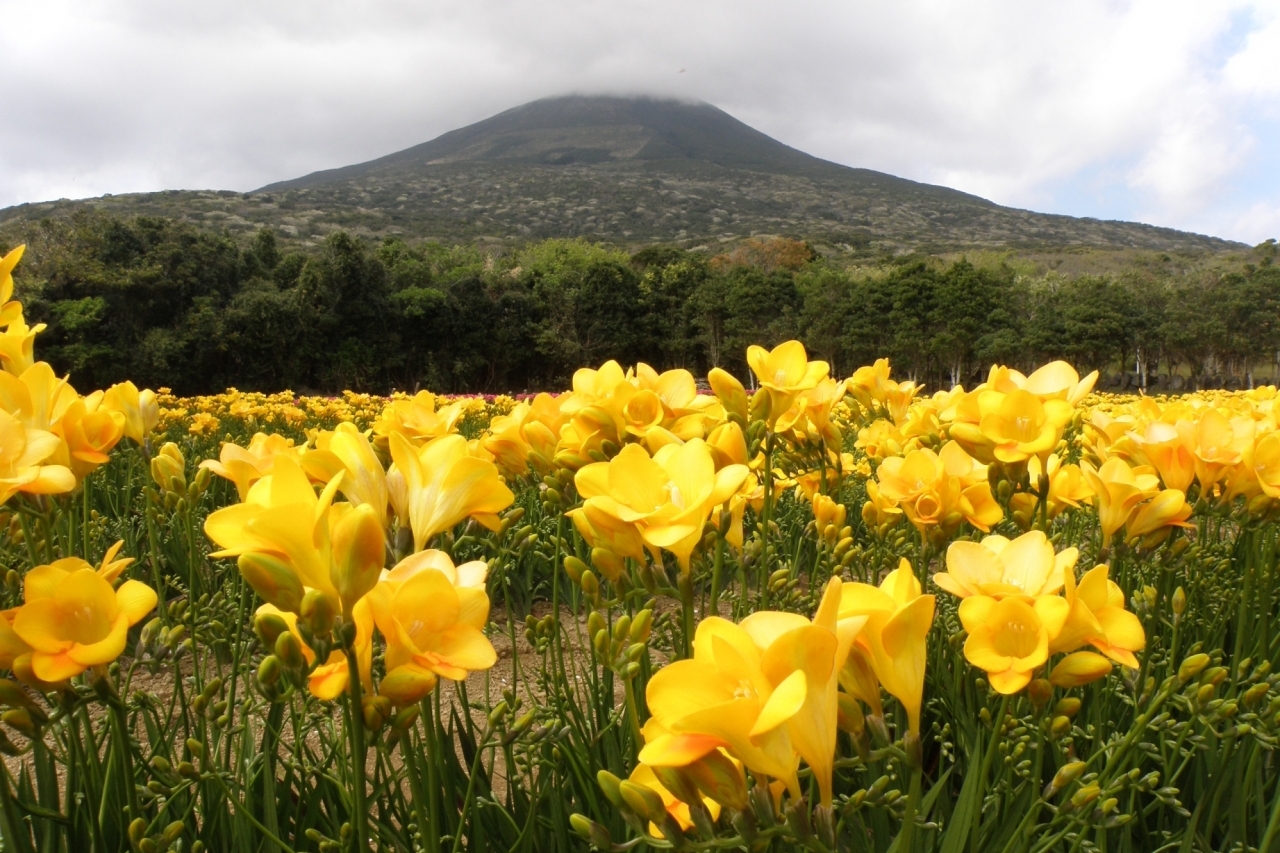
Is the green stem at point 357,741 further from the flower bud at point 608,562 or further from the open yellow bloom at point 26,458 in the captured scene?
the open yellow bloom at point 26,458

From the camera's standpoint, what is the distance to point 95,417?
A: 150 cm

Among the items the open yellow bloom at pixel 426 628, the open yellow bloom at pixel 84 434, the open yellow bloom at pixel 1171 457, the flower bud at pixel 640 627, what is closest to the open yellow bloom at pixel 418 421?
the open yellow bloom at pixel 84 434

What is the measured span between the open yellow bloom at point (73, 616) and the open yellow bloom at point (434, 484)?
0.35 metres

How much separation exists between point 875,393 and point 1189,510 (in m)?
1.74

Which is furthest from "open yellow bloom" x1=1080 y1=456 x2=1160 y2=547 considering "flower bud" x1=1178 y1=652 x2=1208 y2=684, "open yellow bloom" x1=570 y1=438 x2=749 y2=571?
"open yellow bloom" x1=570 y1=438 x2=749 y2=571

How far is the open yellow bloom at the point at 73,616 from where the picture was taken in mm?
842

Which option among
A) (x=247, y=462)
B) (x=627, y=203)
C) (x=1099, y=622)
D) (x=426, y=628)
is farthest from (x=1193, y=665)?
(x=627, y=203)

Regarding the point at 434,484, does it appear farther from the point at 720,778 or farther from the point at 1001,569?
the point at 1001,569

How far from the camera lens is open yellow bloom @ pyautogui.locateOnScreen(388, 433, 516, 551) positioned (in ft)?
3.67

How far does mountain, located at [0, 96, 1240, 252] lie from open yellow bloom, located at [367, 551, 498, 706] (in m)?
64.4

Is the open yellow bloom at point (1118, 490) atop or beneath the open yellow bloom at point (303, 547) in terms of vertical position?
beneath

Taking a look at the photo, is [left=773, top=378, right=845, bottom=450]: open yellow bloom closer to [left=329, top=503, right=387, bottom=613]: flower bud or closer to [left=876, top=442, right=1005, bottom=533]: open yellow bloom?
[left=876, top=442, right=1005, bottom=533]: open yellow bloom

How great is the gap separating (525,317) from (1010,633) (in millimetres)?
34281

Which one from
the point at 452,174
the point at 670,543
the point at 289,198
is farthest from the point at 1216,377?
the point at 452,174
